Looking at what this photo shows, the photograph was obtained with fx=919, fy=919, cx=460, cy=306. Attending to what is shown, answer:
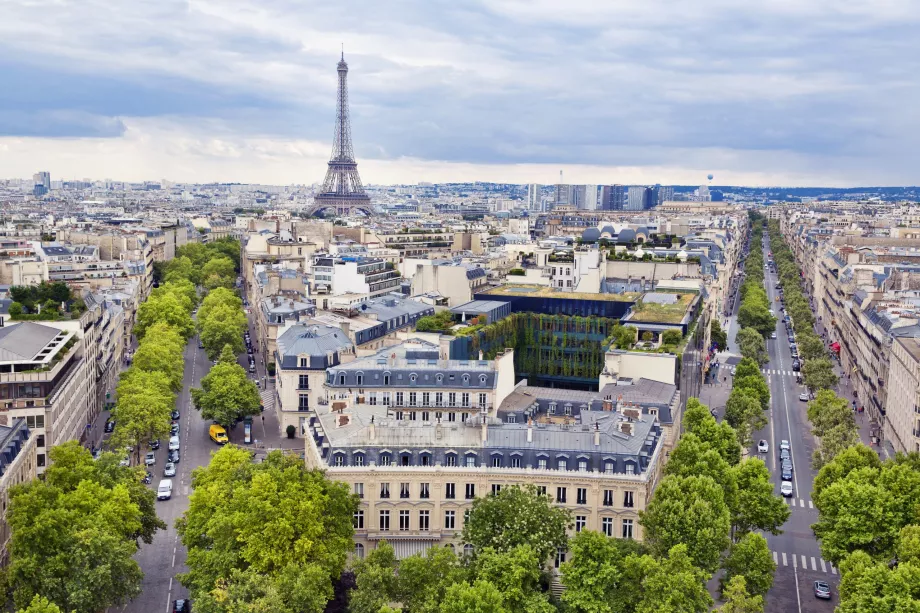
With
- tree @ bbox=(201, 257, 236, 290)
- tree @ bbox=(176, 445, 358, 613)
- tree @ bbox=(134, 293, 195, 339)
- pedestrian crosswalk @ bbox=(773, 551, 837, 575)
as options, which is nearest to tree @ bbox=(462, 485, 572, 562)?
tree @ bbox=(176, 445, 358, 613)

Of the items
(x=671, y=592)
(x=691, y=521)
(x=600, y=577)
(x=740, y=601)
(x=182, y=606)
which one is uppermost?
(x=691, y=521)

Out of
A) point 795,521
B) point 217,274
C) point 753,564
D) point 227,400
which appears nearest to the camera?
point 753,564

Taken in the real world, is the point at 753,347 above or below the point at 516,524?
below

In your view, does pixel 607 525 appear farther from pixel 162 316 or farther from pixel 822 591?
pixel 162 316

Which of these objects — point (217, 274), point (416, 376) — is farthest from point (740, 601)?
point (217, 274)

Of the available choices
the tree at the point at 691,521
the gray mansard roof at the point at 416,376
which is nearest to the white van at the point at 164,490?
the gray mansard roof at the point at 416,376

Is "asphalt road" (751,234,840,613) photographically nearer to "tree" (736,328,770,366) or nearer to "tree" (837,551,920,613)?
"tree" (736,328,770,366)
